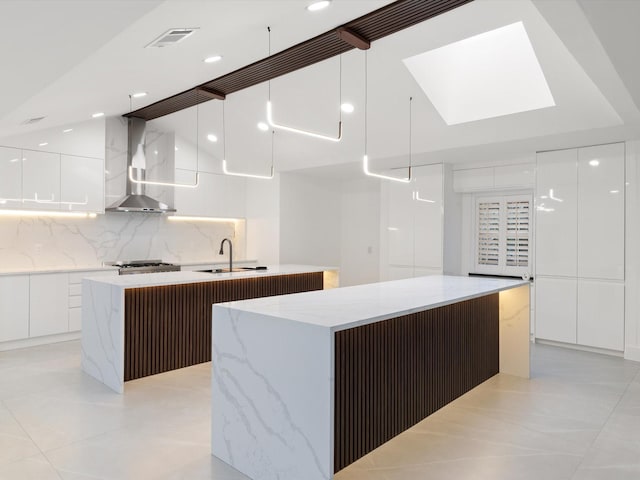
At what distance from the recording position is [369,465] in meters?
2.64

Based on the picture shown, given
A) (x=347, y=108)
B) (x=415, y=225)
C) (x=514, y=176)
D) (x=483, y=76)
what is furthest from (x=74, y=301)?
(x=514, y=176)

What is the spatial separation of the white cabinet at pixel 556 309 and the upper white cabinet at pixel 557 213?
13 centimetres

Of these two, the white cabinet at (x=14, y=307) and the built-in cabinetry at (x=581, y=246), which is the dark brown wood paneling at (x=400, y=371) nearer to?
the built-in cabinetry at (x=581, y=246)

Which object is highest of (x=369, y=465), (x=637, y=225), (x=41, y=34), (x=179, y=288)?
(x=41, y=34)

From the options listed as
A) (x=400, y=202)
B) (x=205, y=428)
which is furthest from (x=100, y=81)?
(x=400, y=202)

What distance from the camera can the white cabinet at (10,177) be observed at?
536 cm

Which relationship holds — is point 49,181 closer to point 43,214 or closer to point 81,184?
point 81,184

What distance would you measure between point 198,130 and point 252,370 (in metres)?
5.28

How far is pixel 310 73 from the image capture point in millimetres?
4816

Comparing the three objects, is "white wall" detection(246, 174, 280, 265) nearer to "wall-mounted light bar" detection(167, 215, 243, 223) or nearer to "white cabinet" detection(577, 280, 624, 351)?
"wall-mounted light bar" detection(167, 215, 243, 223)

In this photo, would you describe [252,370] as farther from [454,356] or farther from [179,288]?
[179,288]

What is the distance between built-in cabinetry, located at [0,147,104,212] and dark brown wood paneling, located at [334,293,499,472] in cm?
493

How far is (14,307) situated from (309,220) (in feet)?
15.2

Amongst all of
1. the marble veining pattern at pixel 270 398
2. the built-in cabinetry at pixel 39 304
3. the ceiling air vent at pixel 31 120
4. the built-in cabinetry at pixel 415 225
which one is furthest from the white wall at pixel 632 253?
the built-in cabinetry at pixel 39 304
